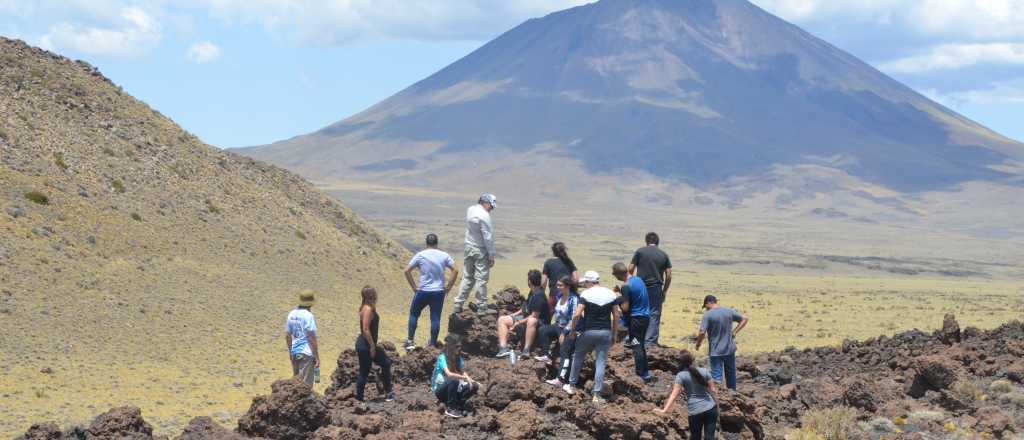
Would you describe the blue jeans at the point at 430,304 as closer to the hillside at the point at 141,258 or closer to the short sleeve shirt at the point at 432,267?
the short sleeve shirt at the point at 432,267

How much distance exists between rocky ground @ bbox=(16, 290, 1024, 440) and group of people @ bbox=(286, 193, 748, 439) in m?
0.31

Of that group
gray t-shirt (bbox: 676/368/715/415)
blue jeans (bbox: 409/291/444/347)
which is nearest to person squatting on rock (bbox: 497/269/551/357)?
blue jeans (bbox: 409/291/444/347)

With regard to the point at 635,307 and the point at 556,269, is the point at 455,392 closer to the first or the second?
the point at 635,307

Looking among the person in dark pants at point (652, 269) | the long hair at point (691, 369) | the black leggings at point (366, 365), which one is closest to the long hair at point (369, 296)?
the black leggings at point (366, 365)

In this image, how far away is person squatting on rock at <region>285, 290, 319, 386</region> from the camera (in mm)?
13516

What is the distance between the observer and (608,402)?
1338 centimetres

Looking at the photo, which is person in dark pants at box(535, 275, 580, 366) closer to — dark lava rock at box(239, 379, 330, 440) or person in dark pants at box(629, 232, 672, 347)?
person in dark pants at box(629, 232, 672, 347)

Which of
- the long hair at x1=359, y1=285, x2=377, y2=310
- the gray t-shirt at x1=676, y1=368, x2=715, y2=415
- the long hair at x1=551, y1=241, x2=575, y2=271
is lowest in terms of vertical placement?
the gray t-shirt at x1=676, y1=368, x2=715, y2=415

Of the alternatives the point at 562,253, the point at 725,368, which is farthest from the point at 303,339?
the point at 725,368

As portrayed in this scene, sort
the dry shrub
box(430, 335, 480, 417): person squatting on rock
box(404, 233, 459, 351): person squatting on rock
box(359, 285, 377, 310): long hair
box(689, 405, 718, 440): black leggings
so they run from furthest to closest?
box(404, 233, 459, 351): person squatting on rock < the dry shrub < box(359, 285, 377, 310): long hair < box(430, 335, 480, 417): person squatting on rock < box(689, 405, 718, 440): black leggings

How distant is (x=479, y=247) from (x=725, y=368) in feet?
13.2

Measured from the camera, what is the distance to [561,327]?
1513cm

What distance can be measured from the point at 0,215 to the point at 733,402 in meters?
18.8

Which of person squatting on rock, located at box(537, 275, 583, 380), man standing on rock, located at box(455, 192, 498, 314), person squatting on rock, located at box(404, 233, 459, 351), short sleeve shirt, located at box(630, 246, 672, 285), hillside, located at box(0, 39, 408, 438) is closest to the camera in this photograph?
person squatting on rock, located at box(537, 275, 583, 380)
